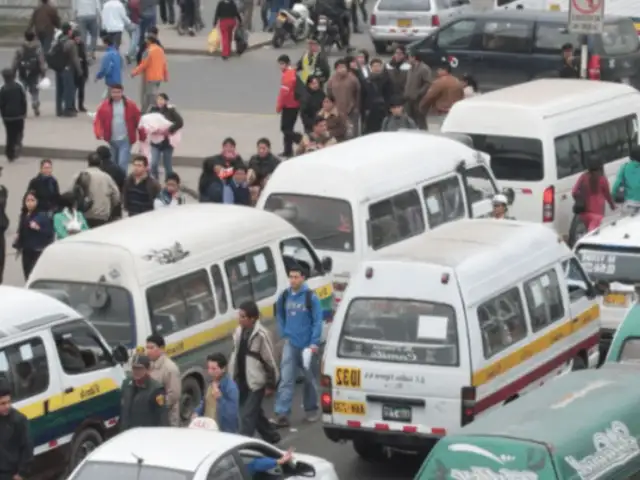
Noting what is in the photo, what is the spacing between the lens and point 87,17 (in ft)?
123

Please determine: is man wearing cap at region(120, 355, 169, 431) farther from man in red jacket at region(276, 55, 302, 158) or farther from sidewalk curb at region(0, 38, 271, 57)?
sidewalk curb at region(0, 38, 271, 57)

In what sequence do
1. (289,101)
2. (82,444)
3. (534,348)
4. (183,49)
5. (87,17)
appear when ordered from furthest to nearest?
(183,49) → (87,17) → (289,101) → (534,348) → (82,444)

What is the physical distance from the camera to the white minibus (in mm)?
23203

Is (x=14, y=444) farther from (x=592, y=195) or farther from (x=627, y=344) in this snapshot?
(x=592, y=195)

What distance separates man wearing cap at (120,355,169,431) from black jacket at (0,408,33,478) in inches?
46.6

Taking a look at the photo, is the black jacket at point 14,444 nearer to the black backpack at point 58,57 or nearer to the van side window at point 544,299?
the van side window at point 544,299

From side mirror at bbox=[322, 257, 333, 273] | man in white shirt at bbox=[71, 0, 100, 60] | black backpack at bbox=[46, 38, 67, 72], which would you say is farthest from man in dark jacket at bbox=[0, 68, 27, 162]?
side mirror at bbox=[322, 257, 333, 273]

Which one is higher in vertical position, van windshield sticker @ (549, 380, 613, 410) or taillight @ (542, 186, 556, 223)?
van windshield sticker @ (549, 380, 613, 410)

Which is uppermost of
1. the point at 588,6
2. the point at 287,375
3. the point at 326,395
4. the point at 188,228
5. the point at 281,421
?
the point at 588,6

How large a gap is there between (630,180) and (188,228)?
7210mm

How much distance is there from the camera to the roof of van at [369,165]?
64.2ft

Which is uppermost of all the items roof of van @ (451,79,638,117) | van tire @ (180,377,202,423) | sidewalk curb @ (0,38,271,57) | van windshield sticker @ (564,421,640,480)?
→ roof of van @ (451,79,638,117)

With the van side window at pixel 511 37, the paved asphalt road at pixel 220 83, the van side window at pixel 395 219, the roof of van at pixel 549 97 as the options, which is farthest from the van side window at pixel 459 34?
the van side window at pixel 395 219

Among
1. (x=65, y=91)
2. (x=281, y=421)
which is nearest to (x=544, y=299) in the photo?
(x=281, y=421)
